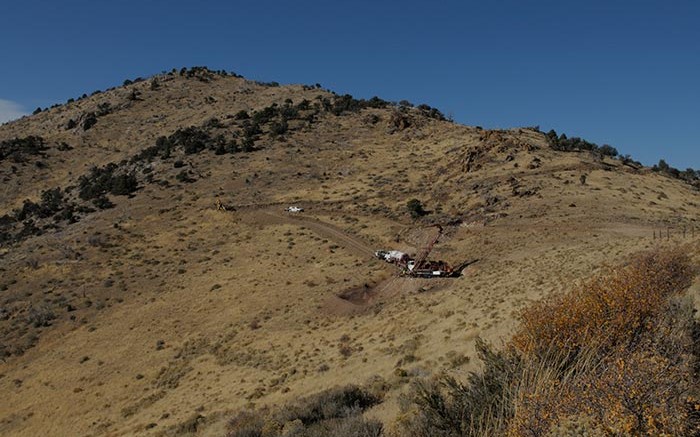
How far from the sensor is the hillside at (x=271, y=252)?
25219 mm

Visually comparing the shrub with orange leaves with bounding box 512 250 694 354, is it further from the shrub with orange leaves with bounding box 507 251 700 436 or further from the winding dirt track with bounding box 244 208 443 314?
the winding dirt track with bounding box 244 208 443 314

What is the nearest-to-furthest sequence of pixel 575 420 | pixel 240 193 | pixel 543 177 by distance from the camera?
1. pixel 575 420
2. pixel 543 177
3. pixel 240 193

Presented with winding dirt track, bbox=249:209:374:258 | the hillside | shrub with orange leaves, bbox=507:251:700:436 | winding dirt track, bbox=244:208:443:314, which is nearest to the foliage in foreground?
shrub with orange leaves, bbox=507:251:700:436

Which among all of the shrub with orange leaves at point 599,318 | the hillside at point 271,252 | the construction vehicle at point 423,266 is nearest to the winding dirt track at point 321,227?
the hillside at point 271,252

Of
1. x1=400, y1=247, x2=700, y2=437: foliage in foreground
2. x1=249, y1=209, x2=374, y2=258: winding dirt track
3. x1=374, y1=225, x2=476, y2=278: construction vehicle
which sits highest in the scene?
x1=249, y1=209, x2=374, y2=258: winding dirt track

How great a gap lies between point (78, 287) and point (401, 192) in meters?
37.9

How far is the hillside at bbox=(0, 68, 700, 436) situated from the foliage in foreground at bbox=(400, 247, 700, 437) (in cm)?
409

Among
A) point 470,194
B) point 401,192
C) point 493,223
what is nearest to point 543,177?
point 470,194

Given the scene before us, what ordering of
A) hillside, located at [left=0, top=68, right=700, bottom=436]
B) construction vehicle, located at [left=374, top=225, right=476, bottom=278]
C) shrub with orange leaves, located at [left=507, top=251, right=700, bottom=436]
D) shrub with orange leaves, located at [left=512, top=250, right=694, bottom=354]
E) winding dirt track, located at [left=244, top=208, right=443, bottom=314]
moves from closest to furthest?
shrub with orange leaves, located at [left=507, top=251, right=700, bottom=436] → shrub with orange leaves, located at [left=512, top=250, right=694, bottom=354] → hillside, located at [left=0, top=68, right=700, bottom=436] → winding dirt track, located at [left=244, top=208, right=443, bottom=314] → construction vehicle, located at [left=374, top=225, right=476, bottom=278]

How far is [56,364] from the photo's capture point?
32.7 meters

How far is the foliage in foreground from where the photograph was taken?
5941 millimetres

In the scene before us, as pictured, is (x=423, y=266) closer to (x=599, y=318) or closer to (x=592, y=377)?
(x=599, y=318)

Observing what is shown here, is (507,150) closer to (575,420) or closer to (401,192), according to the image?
(401,192)

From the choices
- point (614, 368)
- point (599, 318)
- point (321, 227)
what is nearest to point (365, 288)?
point (321, 227)
